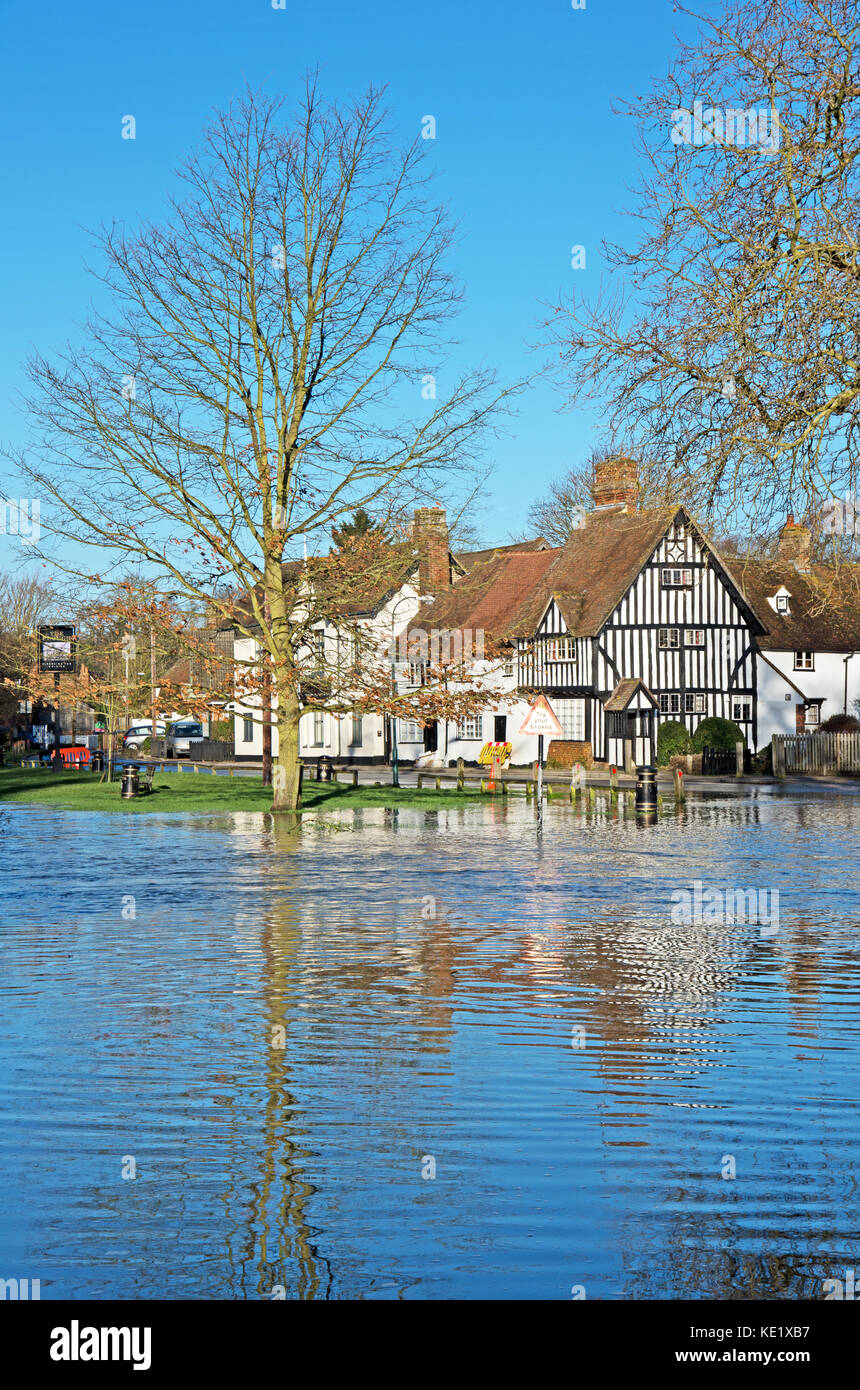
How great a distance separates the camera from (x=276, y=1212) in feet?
20.0

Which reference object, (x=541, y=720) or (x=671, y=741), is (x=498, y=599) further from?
(x=541, y=720)

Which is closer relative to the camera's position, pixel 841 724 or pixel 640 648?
pixel 640 648

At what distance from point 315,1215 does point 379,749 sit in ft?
208

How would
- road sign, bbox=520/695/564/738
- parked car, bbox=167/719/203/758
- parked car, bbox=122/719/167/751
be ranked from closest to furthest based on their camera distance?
road sign, bbox=520/695/564/738 → parked car, bbox=167/719/203/758 → parked car, bbox=122/719/167/751

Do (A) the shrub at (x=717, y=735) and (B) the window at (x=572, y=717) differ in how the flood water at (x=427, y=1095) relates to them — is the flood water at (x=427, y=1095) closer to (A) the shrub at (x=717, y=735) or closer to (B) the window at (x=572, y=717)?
(A) the shrub at (x=717, y=735)

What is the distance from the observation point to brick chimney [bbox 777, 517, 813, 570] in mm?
16094

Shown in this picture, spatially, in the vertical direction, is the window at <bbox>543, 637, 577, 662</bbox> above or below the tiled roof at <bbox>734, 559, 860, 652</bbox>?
below

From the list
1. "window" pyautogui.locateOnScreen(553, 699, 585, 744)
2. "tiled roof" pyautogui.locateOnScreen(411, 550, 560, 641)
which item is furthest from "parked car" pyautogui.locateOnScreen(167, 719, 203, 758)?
"window" pyautogui.locateOnScreen(553, 699, 585, 744)

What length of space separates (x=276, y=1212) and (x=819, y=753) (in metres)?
52.0

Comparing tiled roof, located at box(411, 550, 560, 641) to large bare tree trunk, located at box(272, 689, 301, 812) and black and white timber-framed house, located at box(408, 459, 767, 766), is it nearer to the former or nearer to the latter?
black and white timber-framed house, located at box(408, 459, 767, 766)

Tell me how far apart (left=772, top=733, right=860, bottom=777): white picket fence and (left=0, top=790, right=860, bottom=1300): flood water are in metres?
38.4

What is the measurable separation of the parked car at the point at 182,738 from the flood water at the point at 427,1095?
6216cm

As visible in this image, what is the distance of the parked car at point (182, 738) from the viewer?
80.1 metres

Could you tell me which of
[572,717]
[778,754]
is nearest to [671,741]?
[778,754]
